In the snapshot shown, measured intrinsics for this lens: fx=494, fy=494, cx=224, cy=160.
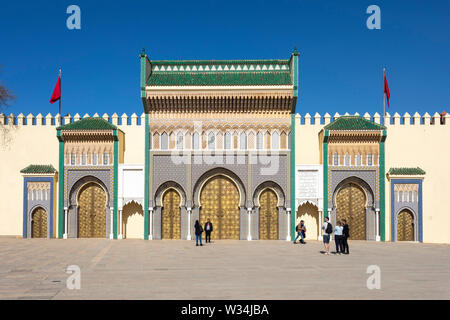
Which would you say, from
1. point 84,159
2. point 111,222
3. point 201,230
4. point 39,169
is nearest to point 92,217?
point 111,222

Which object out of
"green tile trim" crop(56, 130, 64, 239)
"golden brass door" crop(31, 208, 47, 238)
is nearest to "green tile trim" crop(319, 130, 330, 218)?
"green tile trim" crop(56, 130, 64, 239)

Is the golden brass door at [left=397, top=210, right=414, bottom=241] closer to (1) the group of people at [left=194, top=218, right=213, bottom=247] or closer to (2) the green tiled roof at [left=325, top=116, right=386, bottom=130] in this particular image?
(2) the green tiled roof at [left=325, top=116, right=386, bottom=130]

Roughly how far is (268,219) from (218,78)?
7.91 m

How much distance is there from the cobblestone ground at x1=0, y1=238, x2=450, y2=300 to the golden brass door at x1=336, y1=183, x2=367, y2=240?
7.90 m

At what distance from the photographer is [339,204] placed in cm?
2556

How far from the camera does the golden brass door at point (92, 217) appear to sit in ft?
85.3

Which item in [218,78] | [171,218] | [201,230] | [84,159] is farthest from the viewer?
[218,78]

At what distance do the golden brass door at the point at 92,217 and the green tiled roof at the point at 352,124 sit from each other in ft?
40.8

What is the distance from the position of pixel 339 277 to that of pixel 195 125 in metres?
16.0

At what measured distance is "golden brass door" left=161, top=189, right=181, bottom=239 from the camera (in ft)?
84.3

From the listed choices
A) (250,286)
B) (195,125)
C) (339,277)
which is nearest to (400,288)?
(339,277)

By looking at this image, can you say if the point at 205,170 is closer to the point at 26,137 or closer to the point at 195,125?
the point at 195,125

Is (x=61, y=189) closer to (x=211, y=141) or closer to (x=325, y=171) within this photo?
(x=211, y=141)

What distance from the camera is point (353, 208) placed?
25562mm
